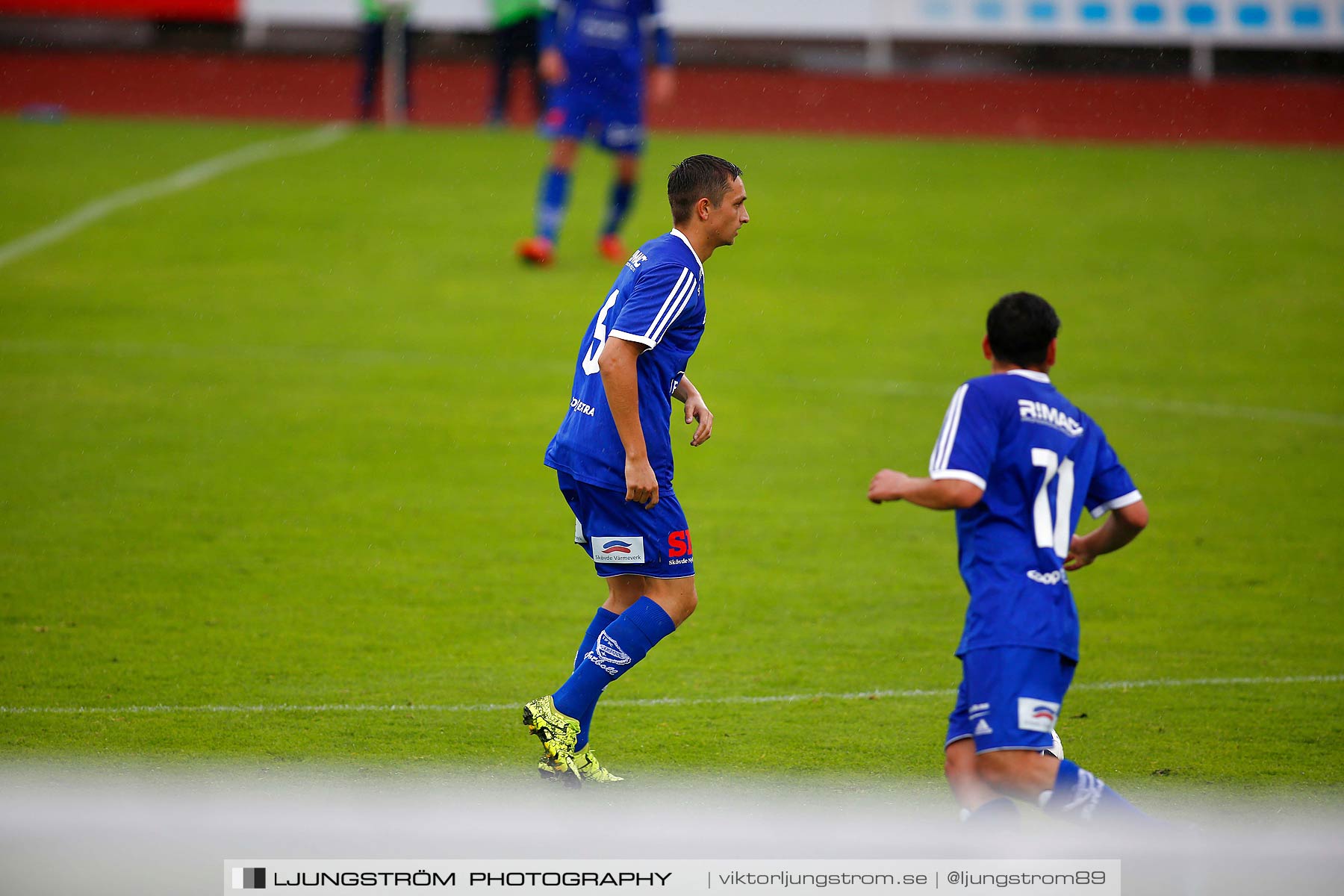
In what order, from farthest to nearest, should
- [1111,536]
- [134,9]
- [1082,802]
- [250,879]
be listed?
[134,9] < [1111,536] < [1082,802] < [250,879]

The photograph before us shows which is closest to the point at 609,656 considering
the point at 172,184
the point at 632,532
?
the point at 632,532

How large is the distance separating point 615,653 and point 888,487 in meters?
1.27

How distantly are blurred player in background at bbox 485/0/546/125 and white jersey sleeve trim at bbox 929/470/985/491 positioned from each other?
15400 millimetres

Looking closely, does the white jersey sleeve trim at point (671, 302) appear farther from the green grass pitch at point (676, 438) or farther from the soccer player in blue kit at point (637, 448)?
the green grass pitch at point (676, 438)

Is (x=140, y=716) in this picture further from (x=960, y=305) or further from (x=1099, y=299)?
(x=1099, y=299)

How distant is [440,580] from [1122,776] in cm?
339

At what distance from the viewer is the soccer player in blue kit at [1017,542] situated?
3604 millimetres

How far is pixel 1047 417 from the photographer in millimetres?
3717

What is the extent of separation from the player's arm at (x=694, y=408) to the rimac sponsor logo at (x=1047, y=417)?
4.29 ft

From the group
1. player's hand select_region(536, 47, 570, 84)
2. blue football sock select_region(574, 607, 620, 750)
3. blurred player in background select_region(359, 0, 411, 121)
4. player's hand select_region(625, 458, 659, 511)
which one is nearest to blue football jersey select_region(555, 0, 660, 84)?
player's hand select_region(536, 47, 570, 84)

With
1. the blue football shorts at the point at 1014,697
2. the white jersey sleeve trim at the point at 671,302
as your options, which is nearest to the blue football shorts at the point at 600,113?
the white jersey sleeve trim at the point at 671,302

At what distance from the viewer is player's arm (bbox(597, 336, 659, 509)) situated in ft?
14.1

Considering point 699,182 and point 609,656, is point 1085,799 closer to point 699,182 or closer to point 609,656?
point 609,656

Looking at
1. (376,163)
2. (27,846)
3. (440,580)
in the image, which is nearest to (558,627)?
(440,580)
